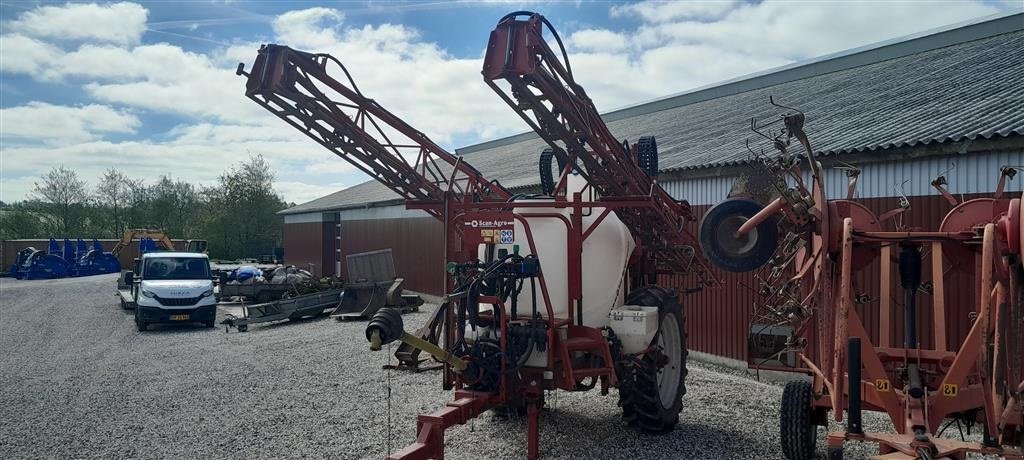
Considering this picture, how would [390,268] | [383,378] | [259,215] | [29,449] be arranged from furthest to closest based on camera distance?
[259,215] → [390,268] → [383,378] → [29,449]

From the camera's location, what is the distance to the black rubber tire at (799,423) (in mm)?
5918

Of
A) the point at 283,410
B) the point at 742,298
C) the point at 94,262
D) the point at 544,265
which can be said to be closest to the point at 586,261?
the point at 544,265

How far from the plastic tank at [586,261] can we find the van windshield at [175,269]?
12700 mm

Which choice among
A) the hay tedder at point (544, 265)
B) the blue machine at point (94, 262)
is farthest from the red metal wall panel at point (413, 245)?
the blue machine at point (94, 262)

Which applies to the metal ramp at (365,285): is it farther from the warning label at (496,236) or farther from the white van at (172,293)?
the warning label at (496,236)

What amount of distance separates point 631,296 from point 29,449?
6219 millimetres

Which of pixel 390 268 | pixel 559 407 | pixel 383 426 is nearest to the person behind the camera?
pixel 383 426

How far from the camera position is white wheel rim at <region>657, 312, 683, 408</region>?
294 inches

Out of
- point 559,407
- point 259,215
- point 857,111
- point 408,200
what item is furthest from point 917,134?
point 259,215

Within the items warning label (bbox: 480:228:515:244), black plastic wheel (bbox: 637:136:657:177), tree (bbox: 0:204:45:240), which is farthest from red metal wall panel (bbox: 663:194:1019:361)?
tree (bbox: 0:204:45:240)

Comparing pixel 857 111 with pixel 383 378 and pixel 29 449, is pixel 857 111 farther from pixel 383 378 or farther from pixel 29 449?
pixel 29 449

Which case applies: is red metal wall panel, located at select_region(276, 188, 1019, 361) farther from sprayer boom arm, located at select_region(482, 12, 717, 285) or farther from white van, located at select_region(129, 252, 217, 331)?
white van, located at select_region(129, 252, 217, 331)

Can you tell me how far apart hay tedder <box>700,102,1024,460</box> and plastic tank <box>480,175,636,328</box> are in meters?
1.54

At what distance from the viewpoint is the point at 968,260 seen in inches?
208
